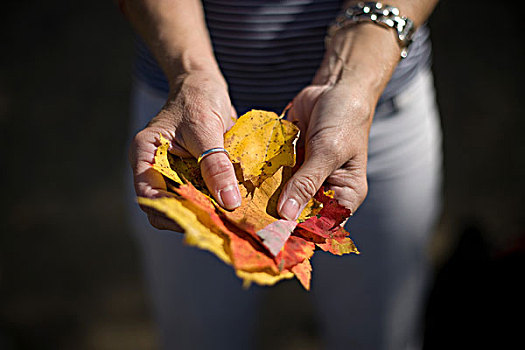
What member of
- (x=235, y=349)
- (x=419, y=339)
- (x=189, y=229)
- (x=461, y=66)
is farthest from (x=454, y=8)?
(x=189, y=229)

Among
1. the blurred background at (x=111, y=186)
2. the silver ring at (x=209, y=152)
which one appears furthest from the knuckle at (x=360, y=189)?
the blurred background at (x=111, y=186)

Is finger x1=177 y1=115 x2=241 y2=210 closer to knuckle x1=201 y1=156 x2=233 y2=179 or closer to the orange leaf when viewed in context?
knuckle x1=201 y1=156 x2=233 y2=179

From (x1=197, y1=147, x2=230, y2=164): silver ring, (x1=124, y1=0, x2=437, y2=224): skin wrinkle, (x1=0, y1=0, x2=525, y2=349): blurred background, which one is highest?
(x1=124, y1=0, x2=437, y2=224): skin wrinkle

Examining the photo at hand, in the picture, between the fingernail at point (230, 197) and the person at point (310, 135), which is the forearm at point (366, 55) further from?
the fingernail at point (230, 197)

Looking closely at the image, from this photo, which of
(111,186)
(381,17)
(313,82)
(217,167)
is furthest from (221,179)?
(111,186)

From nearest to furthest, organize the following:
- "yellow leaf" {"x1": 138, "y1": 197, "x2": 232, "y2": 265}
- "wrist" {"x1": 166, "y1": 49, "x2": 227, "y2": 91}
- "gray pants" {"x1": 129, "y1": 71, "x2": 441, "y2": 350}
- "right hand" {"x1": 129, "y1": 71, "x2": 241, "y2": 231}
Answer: "yellow leaf" {"x1": 138, "y1": 197, "x2": 232, "y2": 265}
"right hand" {"x1": 129, "y1": 71, "x2": 241, "y2": 231}
"wrist" {"x1": 166, "y1": 49, "x2": 227, "y2": 91}
"gray pants" {"x1": 129, "y1": 71, "x2": 441, "y2": 350}

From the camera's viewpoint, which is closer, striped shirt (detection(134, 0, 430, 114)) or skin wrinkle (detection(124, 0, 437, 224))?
skin wrinkle (detection(124, 0, 437, 224))

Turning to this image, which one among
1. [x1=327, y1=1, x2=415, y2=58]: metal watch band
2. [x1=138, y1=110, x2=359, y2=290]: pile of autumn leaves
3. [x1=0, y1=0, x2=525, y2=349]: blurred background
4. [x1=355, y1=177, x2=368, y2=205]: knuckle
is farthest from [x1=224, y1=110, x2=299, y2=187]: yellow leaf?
[x1=0, y1=0, x2=525, y2=349]: blurred background
